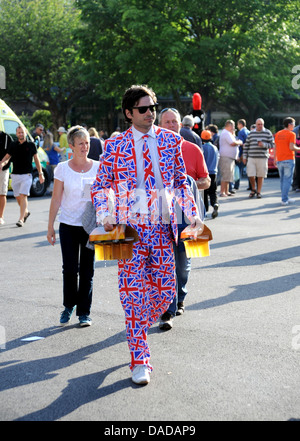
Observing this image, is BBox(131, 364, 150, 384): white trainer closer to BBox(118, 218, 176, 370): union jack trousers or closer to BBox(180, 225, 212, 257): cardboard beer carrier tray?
BBox(118, 218, 176, 370): union jack trousers

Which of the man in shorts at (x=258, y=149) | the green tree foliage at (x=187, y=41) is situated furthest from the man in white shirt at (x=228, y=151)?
the green tree foliage at (x=187, y=41)

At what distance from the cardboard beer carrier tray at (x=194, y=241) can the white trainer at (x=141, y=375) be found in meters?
0.80

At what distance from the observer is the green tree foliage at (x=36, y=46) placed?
161 feet

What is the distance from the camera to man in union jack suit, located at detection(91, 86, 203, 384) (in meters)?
4.87

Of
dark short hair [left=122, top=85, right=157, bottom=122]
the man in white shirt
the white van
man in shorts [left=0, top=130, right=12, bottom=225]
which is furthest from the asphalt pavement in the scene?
the white van

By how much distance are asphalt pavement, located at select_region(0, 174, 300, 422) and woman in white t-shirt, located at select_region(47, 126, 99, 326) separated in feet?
0.67

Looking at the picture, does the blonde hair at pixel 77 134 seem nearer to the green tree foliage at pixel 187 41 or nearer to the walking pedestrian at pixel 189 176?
the walking pedestrian at pixel 189 176

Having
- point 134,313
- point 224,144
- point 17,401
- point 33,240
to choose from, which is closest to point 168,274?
point 134,313

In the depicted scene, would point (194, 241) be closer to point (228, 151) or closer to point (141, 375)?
point (141, 375)

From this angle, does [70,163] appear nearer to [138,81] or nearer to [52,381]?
[52,381]

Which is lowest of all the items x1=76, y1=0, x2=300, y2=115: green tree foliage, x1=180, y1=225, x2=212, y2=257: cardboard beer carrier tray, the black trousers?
the black trousers

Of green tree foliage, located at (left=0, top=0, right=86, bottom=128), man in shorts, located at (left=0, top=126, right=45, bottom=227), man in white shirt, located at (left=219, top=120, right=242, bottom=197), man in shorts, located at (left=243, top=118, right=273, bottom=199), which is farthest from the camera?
green tree foliage, located at (left=0, top=0, right=86, bottom=128)

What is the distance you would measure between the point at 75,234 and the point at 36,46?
1754 inches
